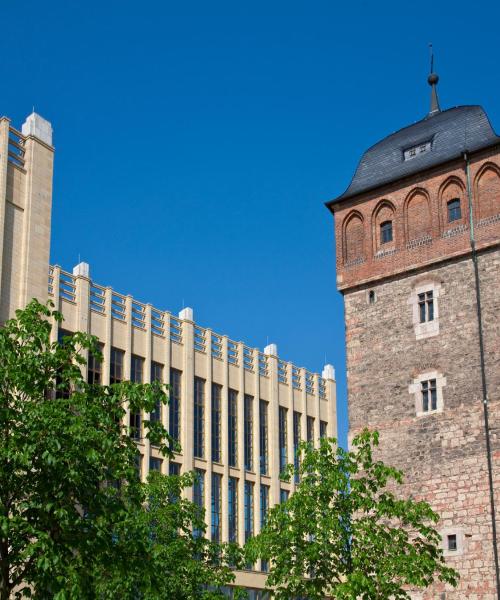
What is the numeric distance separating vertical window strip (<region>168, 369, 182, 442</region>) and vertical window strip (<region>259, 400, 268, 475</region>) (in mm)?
7088

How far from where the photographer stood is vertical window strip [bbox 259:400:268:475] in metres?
58.1

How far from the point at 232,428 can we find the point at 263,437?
9.88 ft

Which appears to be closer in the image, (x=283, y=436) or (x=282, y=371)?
(x=283, y=436)

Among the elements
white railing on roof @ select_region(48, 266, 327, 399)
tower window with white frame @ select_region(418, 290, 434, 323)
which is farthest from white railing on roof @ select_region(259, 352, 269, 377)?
tower window with white frame @ select_region(418, 290, 434, 323)

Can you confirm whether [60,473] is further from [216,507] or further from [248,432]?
[248,432]

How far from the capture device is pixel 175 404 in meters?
52.9

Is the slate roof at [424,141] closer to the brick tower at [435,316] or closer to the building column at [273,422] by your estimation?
the brick tower at [435,316]

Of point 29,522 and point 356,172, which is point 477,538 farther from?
point 29,522

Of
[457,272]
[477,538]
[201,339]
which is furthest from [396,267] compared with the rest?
[201,339]

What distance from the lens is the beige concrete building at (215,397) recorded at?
49.2m

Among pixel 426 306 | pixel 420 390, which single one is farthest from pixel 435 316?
pixel 420 390

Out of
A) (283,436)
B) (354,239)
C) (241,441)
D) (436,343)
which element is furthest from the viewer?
(283,436)

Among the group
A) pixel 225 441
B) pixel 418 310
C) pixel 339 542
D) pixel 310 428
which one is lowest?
pixel 339 542

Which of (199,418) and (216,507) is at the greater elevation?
(199,418)
